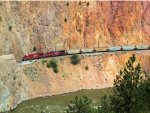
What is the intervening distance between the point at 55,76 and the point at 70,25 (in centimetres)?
1390

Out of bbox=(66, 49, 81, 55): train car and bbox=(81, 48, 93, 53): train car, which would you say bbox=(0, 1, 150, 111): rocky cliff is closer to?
bbox=(81, 48, 93, 53): train car

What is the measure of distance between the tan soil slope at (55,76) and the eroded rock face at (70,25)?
4498mm

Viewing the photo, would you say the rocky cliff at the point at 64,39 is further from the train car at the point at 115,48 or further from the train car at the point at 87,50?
the train car at the point at 115,48

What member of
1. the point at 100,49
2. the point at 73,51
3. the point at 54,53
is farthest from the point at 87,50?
the point at 54,53

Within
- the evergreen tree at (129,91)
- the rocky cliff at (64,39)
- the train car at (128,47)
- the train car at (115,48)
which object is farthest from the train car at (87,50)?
the evergreen tree at (129,91)

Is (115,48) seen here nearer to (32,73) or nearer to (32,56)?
(32,56)

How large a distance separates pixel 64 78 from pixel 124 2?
2546 centimetres

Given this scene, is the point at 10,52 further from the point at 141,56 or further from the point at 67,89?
the point at 141,56

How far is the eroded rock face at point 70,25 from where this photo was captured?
97.6 metres

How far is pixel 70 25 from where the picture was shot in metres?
107

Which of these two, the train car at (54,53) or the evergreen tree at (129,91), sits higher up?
the evergreen tree at (129,91)

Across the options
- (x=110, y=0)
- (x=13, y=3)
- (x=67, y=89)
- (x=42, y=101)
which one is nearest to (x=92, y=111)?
(x=42, y=101)

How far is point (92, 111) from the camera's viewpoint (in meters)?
45.1

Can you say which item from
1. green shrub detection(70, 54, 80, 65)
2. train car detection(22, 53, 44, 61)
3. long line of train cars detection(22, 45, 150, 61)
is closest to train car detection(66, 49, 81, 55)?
long line of train cars detection(22, 45, 150, 61)
